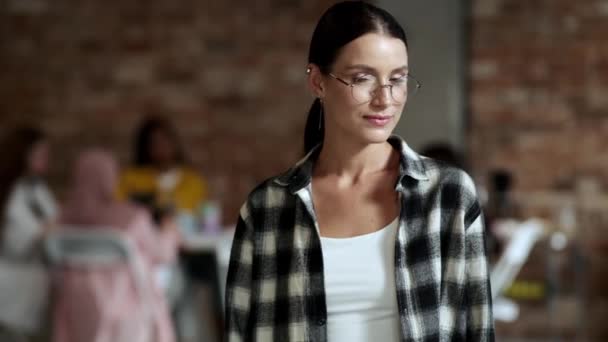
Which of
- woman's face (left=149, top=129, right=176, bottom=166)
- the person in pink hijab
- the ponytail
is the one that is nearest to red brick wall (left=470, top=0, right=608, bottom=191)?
woman's face (left=149, top=129, right=176, bottom=166)

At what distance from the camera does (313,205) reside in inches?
41.9

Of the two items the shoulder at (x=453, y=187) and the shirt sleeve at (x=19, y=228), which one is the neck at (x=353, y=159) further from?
the shirt sleeve at (x=19, y=228)

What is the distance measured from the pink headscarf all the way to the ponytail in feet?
8.04

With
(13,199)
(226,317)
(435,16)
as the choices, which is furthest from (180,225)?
(226,317)

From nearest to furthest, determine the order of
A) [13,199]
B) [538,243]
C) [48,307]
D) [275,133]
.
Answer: [48,307] → [13,199] → [538,243] → [275,133]

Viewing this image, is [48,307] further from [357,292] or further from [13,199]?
[357,292]

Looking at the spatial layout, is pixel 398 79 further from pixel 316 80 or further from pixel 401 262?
pixel 401 262

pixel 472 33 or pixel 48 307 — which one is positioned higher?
pixel 472 33

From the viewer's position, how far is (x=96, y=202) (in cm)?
354

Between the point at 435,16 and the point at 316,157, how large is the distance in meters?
3.86

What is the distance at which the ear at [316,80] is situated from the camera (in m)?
1.02

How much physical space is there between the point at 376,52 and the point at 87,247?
265 cm

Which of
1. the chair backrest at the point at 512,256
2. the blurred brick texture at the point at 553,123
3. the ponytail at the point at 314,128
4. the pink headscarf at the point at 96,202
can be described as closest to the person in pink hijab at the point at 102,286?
the pink headscarf at the point at 96,202

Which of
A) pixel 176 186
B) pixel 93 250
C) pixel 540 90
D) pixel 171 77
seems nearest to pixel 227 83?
pixel 171 77
